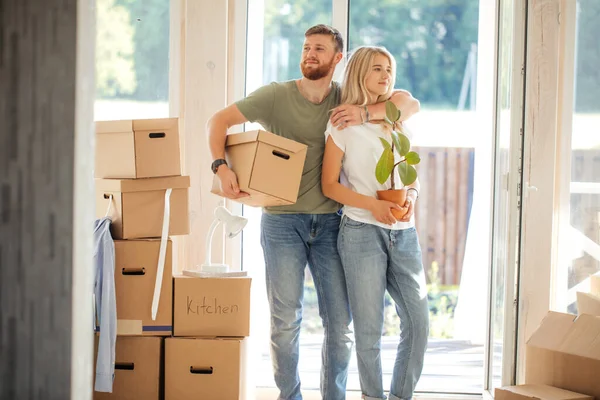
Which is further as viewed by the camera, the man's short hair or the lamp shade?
the lamp shade

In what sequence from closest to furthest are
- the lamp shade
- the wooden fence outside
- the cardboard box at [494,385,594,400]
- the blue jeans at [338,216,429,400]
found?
the cardboard box at [494,385,594,400] < the blue jeans at [338,216,429,400] < the lamp shade < the wooden fence outside

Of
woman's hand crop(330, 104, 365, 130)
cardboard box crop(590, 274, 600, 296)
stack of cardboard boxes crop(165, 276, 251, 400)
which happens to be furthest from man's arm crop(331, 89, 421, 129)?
cardboard box crop(590, 274, 600, 296)

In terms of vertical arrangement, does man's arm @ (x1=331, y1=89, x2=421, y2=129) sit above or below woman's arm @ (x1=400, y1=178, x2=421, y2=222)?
above

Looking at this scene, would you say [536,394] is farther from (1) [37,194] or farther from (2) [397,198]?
(1) [37,194]

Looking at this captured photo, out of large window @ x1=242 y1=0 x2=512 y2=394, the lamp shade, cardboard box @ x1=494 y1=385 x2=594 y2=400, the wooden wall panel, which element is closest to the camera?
the wooden wall panel

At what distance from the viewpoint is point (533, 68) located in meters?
2.69

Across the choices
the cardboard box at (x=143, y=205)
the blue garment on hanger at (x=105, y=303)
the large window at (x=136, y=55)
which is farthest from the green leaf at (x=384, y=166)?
the large window at (x=136, y=55)

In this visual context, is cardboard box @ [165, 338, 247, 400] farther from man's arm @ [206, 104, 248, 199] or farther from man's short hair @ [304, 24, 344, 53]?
man's short hair @ [304, 24, 344, 53]

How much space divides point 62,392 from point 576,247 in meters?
2.60

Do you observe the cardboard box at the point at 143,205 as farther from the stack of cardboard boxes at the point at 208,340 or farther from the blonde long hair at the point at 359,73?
the blonde long hair at the point at 359,73

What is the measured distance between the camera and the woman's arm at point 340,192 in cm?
236

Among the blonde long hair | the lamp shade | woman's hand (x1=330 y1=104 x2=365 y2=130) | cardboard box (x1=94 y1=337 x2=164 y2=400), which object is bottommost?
cardboard box (x1=94 y1=337 x2=164 y2=400)

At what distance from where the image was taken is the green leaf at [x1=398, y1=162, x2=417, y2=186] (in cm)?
232

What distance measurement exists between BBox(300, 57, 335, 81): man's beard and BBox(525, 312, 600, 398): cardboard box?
1.15 meters
